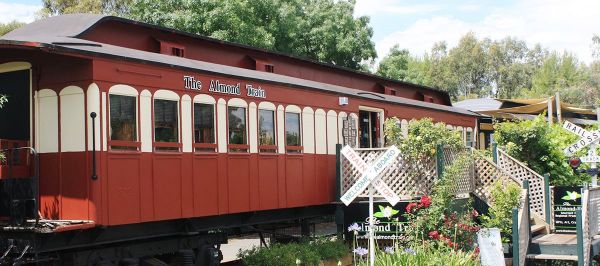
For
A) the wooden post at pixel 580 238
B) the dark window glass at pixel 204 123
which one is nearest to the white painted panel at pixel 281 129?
the dark window glass at pixel 204 123

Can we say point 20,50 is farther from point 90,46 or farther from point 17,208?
point 17,208

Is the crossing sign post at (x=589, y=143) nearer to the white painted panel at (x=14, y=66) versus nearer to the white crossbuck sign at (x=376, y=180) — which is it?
the white crossbuck sign at (x=376, y=180)

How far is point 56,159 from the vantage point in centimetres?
844

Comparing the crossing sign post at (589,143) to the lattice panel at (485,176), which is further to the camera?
the crossing sign post at (589,143)

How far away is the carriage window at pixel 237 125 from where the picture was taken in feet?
34.5

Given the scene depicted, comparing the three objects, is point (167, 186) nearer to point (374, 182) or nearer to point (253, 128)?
point (253, 128)

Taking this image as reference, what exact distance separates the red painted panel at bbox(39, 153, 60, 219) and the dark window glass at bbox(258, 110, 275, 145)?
369 centimetres

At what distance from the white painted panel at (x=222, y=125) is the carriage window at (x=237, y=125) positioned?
15 cm

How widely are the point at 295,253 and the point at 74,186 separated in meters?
4.22

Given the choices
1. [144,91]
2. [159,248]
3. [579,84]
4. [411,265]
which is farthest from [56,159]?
[579,84]

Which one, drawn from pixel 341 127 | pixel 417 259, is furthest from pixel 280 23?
pixel 417 259

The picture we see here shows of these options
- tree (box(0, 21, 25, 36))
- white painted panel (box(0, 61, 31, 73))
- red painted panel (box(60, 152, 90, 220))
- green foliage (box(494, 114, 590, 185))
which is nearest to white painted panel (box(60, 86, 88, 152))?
red painted panel (box(60, 152, 90, 220))

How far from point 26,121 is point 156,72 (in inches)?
71.7

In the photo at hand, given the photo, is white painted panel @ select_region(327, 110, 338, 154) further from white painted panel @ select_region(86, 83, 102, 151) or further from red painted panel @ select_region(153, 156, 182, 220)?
white painted panel @ select_region(86, 83, 102, 151)
